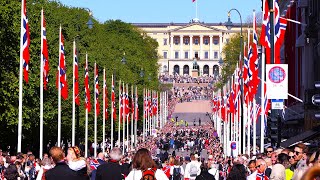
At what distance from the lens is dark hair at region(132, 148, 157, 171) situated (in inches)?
593

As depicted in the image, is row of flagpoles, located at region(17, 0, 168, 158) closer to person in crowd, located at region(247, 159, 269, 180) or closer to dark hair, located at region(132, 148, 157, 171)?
person in crowd, located at region(247, 159, 269, 180)

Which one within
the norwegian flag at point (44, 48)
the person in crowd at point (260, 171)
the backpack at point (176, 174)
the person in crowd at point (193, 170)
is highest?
the norwegian flag at point (44, 48)

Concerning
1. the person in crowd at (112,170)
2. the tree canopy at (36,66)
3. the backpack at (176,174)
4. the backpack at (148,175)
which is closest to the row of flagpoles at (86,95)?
the tree canopy at (36,66)

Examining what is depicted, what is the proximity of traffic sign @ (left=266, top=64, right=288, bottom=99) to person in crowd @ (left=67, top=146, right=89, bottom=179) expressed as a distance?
1459 centimetres

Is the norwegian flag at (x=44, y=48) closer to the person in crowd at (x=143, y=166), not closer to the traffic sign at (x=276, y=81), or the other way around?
the traffic sign at (x=276, y=81)

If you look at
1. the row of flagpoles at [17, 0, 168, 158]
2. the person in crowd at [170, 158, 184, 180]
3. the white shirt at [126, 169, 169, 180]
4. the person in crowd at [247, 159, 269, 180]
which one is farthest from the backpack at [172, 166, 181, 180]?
the white shirt at [126, 169, 169, 180]

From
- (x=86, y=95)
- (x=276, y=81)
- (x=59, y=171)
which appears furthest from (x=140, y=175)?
(x=86, y=95)

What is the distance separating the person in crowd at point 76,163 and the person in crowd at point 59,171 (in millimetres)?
264

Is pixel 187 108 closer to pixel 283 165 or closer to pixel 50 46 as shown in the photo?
pixel 50 46

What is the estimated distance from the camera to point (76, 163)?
51.5 feet

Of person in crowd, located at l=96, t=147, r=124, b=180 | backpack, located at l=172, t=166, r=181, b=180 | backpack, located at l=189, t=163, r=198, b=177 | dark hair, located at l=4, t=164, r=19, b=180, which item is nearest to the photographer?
person in crowd, located at l=96, t=147, r=124, b=180

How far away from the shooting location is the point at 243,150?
6006 centimetres

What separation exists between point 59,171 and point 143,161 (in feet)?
3.27

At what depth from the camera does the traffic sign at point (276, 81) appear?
30281mm
